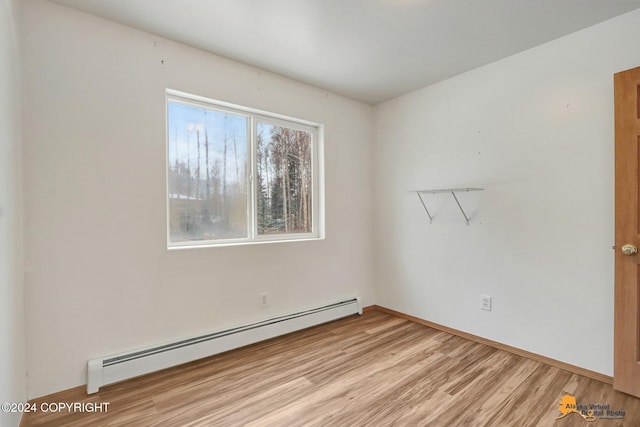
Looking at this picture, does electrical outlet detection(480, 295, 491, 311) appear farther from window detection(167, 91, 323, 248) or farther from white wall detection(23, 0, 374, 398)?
white wall detection(23, 0, 374, 398)

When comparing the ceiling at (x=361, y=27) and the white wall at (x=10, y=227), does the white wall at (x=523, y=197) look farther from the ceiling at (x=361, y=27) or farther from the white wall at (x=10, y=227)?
the white wall at (x=10, y=227)

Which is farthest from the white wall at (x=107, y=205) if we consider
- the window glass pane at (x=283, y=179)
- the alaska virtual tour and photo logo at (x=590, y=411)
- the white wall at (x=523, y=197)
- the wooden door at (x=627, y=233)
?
the wooden door at (x=627, y=233)

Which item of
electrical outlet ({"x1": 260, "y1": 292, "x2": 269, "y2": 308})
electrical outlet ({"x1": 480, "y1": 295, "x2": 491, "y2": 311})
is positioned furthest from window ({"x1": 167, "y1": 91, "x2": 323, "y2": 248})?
electrical outlet ({"x1": 480, "y1": 295, "x2": 491, "y2": 311})

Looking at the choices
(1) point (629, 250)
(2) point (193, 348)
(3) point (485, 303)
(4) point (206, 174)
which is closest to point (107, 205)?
(4) point (206, 174)

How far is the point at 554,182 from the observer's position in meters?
2.31

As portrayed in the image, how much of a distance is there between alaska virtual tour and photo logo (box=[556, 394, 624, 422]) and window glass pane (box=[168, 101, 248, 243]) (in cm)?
257

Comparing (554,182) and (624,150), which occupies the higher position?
(624,150)

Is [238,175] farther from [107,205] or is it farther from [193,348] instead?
[193,348]

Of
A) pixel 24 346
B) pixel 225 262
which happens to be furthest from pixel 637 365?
pixel 24 346

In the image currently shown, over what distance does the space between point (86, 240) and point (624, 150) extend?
350 cm

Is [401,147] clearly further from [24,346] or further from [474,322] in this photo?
[24,346]

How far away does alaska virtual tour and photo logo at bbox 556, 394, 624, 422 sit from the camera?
5.68 feet

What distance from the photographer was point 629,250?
1889 mm

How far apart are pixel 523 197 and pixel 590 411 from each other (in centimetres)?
146
